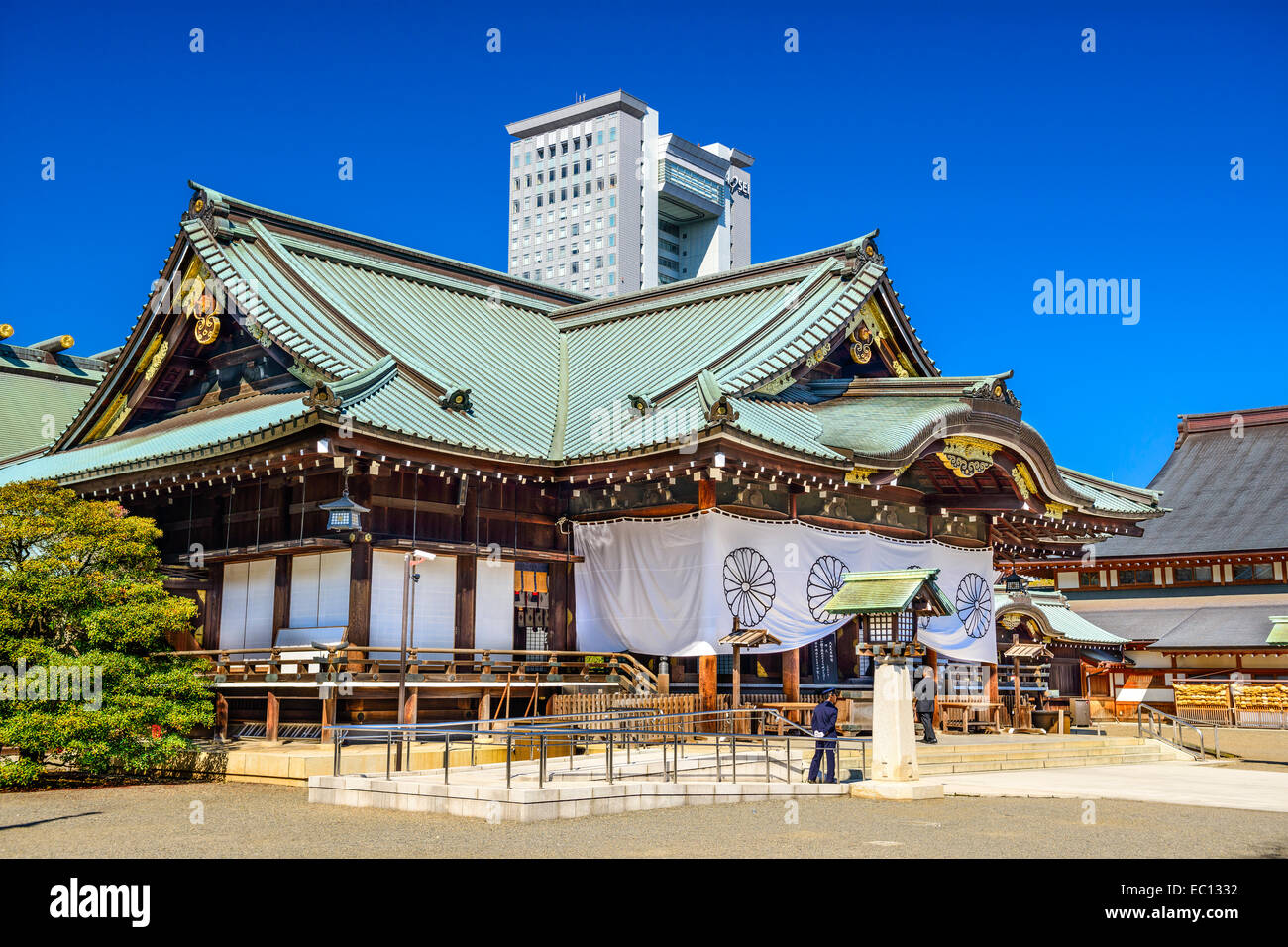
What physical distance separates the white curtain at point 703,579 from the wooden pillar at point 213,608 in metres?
7.24

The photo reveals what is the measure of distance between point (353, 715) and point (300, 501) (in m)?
4.48

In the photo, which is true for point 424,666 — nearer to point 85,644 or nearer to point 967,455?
point 85,644

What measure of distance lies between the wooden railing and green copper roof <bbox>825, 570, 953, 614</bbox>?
6.04m

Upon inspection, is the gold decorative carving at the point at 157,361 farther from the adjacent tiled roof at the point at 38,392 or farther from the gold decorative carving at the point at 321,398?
the gold decorative carving at the point at 321,398

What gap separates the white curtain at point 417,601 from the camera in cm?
2155

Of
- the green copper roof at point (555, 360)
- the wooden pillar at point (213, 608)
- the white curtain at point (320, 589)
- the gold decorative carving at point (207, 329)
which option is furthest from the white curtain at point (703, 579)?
the gold decorative carving at point (207, 329)

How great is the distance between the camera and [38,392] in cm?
3444

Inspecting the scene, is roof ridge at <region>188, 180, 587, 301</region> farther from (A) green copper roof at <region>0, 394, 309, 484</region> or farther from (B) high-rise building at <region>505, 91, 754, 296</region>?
(B) high-rise building at <region>505, 91, 754, 296</region>

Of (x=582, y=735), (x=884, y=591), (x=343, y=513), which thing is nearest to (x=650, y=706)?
(x=582, y=735)

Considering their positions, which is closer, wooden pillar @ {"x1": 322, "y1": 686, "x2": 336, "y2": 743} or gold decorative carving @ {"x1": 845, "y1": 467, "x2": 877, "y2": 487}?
wooden pillar @ {"x1": 322, "y1": 686, "x2": 336, "y2": 743}

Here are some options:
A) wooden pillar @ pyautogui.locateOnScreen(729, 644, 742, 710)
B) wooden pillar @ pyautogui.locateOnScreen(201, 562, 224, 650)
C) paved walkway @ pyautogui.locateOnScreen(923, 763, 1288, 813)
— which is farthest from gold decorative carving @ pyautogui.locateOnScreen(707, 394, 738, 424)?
wooden pillar @ pyautogui.locateOnScreen(201, 562, 224, 650)

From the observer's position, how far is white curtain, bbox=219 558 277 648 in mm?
23266

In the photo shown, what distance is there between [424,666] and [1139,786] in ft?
39.2
